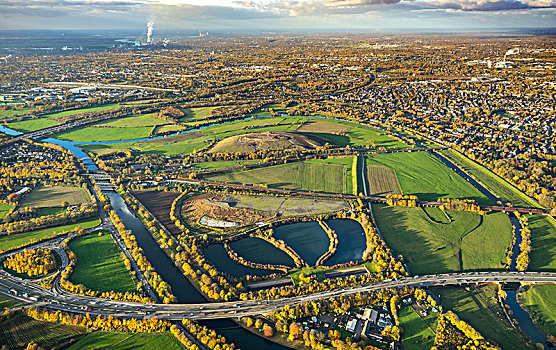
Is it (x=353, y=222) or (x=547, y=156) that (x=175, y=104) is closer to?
(x=353, y=222)

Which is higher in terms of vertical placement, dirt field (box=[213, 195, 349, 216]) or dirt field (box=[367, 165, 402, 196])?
dirt field (box=[367, 165, 402, 196])

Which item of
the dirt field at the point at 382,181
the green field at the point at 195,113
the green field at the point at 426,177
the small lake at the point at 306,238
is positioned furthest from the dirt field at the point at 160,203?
the green field at the point at 195,113

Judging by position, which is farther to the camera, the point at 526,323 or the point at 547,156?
the point at 547,156

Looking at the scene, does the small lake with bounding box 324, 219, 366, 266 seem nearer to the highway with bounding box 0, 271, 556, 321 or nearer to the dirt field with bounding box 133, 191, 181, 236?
the highway with bounding box 0, 271, 556, 321

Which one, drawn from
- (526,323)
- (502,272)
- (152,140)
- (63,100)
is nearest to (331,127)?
(152,140)

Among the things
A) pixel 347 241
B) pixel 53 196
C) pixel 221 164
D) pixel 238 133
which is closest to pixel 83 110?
pixel 238 133

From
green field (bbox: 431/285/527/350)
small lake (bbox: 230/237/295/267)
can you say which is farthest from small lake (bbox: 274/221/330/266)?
green field (bbox: 431/285/527/350)
